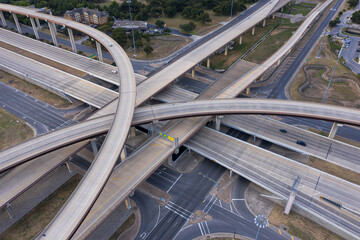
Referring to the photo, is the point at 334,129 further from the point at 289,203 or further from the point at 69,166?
the point at 69,166

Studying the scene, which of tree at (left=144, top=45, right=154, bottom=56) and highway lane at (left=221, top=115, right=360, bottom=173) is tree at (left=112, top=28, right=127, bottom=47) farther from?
highway lane at (left=221, top=115, right=360, bottom=173)

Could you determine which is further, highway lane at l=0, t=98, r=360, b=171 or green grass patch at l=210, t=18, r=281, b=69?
green grass patch at l=210, t=18, r=281, b=69

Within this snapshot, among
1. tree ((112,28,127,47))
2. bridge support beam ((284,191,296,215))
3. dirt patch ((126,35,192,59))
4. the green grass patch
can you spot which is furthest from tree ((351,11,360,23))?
bridge support beam ((284,191,296,215))

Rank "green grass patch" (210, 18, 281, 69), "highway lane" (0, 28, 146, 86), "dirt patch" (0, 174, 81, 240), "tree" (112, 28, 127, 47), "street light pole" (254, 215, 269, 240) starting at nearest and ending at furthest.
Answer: "dirt patch" (0, 174, 81, 240) → "street light pole" (254, 215, 269, 240) → "highway lane" (0, 28, 146, 86) → "green grass patch" (210, 18, 281, 69) → "tree" (112, 28, 127, 47)

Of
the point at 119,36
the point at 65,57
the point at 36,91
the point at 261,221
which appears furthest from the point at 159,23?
the point at 261,221

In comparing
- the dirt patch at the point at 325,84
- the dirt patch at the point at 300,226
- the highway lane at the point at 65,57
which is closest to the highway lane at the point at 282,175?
the dirt patch at the point at 300,226

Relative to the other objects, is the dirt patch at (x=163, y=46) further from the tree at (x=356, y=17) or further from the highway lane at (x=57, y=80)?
the tree at (x=356, y=17)

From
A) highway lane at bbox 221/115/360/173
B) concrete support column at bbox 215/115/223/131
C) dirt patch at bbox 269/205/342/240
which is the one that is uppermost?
concrete support column at bbox 215/115/223/131

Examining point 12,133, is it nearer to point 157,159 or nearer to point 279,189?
point 157,159
